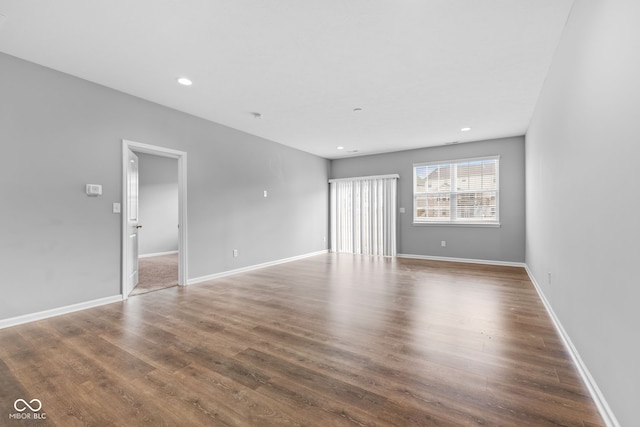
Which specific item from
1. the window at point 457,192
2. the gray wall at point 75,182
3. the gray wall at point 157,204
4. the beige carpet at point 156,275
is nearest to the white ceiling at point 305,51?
the gray wall at point 75,182

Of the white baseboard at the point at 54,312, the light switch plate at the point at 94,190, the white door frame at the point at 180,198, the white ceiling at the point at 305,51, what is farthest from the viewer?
the white door frame at the point at 180,198

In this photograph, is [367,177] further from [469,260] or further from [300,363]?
[300,363]

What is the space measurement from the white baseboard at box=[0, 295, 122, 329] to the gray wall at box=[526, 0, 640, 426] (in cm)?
462

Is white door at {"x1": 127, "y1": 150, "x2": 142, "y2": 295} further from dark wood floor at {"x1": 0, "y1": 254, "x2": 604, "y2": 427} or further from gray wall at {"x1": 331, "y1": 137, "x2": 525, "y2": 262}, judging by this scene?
gray wall at {"x1": 331, "y1": 137, "x2": 525, "y2": 262}

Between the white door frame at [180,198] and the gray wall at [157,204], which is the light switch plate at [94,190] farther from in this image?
the gray wall at [157,204]

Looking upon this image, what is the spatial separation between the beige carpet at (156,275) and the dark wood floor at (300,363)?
630 millimetres

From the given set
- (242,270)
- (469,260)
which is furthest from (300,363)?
(469,260)

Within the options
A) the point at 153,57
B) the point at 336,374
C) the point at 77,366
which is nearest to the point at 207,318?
the point at 77,366

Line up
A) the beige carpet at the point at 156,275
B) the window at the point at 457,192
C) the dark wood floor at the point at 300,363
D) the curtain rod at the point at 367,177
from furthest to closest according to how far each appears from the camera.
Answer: the curtain rod at the point at 367,177, the window at the point at 457,192, the beige carpet at the point at 156,275, the dark wood floor at the point at 300,363

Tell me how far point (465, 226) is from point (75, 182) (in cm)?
679

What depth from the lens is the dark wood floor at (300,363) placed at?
1578 mm

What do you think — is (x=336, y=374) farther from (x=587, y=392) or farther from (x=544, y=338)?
(x=544, y=338)

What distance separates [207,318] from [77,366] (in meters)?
1.11

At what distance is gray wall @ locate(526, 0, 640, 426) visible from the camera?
4.19ft
